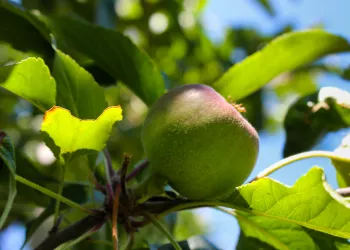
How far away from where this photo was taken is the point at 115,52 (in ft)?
3.43

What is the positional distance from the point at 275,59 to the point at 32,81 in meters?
0.54

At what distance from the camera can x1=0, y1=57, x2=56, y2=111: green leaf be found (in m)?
0.77

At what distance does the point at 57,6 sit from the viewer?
1751 mm

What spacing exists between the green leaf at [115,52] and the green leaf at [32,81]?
10.0 inches

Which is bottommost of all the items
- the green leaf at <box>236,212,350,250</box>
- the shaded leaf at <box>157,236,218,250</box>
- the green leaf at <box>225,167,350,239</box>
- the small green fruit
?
the shaded leaf at <box>157,236,218,250</box>

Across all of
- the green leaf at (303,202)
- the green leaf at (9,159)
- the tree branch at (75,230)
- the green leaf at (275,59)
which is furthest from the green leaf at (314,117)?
the green leaf at (9,159)

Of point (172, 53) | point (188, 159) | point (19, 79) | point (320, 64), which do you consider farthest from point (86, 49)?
point (320, 64)

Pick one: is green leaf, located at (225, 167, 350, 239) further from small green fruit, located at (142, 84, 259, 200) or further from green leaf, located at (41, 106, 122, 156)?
green leaf, located at (41, 106, 122, 156)

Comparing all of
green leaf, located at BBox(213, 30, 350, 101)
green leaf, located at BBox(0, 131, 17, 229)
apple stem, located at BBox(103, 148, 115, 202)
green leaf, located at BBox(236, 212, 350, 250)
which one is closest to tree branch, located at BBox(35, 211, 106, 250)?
apple stem, located at BBox(103, 148, 115, 202)

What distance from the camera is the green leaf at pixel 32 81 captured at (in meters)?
0.77

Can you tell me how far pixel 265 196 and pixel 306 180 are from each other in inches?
3.1

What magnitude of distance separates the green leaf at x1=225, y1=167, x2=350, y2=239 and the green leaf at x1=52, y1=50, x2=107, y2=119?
292 millimetres

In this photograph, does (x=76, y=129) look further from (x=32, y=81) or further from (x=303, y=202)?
(x=303, y=202)

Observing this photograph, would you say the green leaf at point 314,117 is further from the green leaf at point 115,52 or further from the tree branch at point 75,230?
the tree branch at point 75,230
